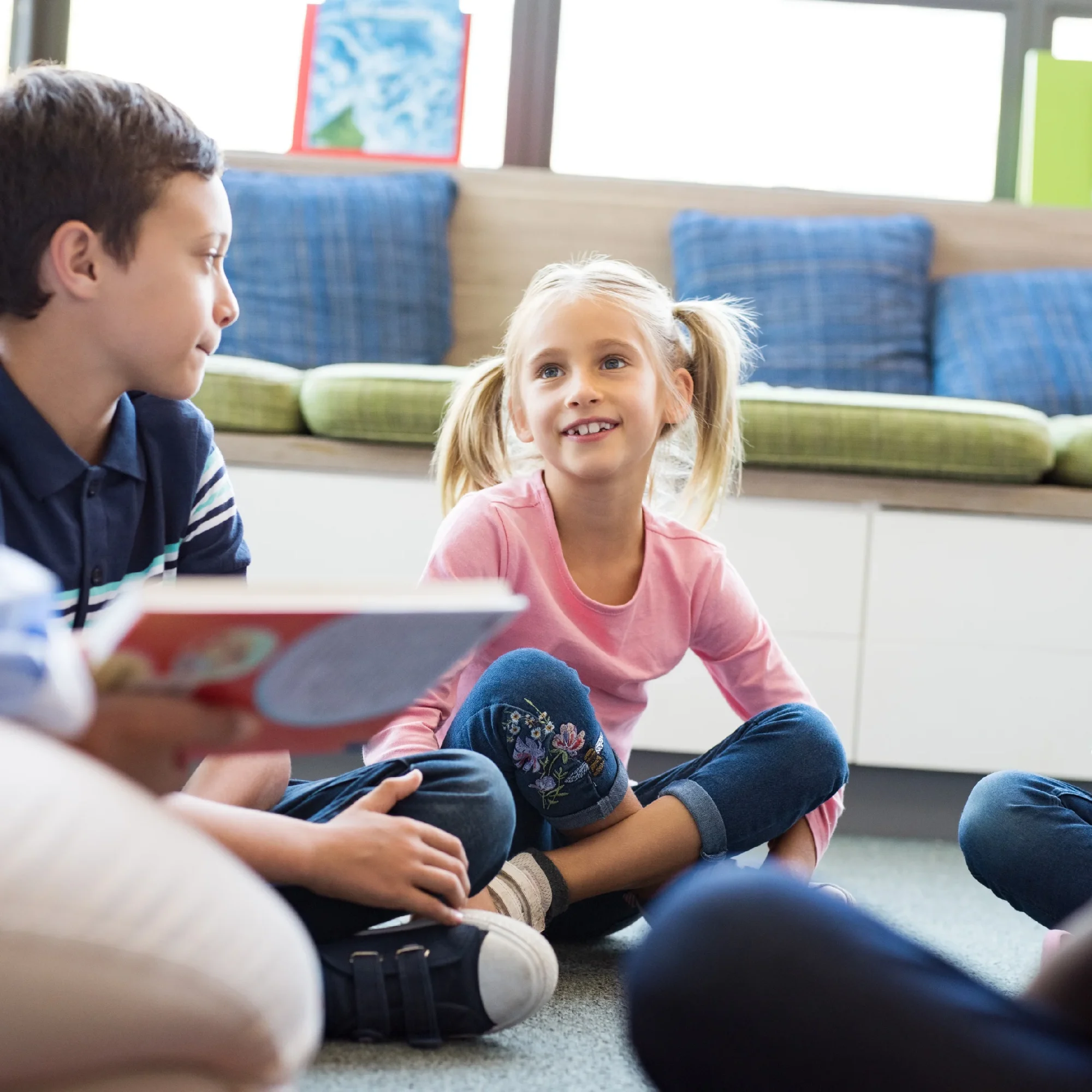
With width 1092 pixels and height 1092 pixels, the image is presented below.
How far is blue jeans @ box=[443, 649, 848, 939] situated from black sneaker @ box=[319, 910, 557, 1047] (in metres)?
0.19

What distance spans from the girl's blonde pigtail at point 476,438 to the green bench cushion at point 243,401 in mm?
499

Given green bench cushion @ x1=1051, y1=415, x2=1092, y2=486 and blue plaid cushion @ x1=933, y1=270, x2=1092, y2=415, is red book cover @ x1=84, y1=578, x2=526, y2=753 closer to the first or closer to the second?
green bench cushion @ x1=1051, y1=415, x2=1092, y2=486

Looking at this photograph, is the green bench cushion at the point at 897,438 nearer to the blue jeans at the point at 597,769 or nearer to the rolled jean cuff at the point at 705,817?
the blue jeans at the point at 597,769

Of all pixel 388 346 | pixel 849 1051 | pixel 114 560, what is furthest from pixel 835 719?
pixel 849 1051

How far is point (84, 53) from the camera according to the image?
9.75 feet

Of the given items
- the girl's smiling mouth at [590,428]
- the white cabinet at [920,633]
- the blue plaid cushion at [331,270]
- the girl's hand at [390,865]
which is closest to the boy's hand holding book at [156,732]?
the girl's hand at [390,865]

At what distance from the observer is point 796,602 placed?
198 centimetres

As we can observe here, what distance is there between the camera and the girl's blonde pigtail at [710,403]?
5.17ft

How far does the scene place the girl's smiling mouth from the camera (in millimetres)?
1399

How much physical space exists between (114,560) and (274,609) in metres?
0.51

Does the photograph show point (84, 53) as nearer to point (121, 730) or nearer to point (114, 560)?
point (114, 560)

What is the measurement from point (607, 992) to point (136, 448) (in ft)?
1.90

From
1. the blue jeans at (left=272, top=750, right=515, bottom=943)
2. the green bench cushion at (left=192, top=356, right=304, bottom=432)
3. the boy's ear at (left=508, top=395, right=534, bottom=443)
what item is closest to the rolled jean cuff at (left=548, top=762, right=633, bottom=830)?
the blue jeans at (left=272, top=750, right=515, bottom=943)

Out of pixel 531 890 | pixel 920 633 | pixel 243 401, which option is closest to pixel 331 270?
Result: pixel 243 401
